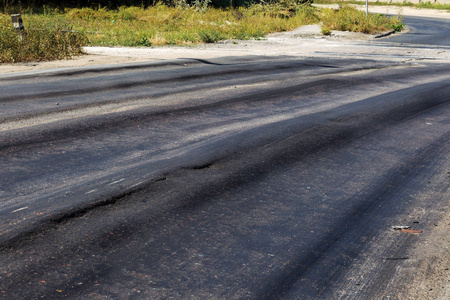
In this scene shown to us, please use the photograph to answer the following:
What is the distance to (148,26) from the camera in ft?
95.2

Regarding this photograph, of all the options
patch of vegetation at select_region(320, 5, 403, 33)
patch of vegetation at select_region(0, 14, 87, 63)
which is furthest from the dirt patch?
patch of vegetation at select_region(320, 5, 403, 33)

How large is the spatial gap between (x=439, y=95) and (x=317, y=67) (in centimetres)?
454

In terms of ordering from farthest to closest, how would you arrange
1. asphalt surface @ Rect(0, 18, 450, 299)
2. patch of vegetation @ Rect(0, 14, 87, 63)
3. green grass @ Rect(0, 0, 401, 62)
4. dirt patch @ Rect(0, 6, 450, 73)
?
green grass @ Rect(0, 0, 401, 62) < dirt patch @ Rect(0, 6, 450, 73) < patch of vegetation @ Rect(0, 14, 87, 63) < asphalt surface @ Rect(0, 18, 450, 299)

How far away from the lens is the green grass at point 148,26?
1575 cm

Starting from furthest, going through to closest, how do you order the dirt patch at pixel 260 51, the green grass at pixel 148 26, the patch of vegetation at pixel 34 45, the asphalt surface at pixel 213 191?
the green grass at pixel 148 26
the dirt patch at pixel 260 51
the patch of vegetation at pixel 34 45
the asphalt surface at pixel 213 191

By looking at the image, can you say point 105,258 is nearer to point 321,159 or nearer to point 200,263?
point 200,263

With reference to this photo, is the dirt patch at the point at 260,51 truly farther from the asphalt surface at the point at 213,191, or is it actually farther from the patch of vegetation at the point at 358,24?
the asphalt surface at the point at 213,191

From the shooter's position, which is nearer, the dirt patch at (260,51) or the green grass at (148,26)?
the dirt patch at (260,51)

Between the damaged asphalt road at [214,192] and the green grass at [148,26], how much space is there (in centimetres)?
583

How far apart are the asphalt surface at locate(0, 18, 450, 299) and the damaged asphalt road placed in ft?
0.05

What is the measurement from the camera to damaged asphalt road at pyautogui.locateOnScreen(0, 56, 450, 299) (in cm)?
366

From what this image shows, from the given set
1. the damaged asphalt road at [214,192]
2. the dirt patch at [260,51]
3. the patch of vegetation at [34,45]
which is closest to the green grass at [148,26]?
the patch of vegetation at [34,45]

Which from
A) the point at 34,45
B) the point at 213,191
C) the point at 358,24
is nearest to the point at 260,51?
the point at 34,45

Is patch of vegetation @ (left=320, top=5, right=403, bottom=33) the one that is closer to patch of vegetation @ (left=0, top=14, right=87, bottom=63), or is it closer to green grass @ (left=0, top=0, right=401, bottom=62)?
green grass @ (left=0, top=0, right=401, bottom=62)
